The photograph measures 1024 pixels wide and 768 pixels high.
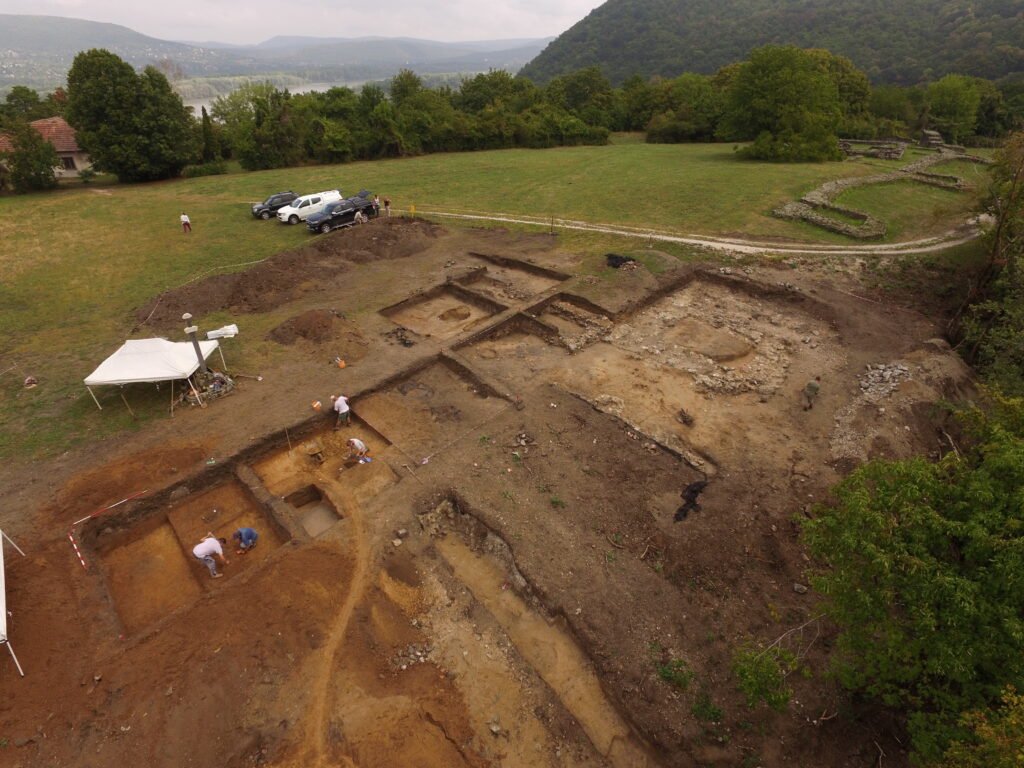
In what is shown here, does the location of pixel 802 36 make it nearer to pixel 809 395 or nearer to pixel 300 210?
pixel 300 210

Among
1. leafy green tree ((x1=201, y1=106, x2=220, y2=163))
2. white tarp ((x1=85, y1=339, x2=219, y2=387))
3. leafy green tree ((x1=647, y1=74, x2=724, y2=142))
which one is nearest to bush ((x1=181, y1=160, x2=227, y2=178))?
leafy green tree ((x1=201, y1=106, x2=220, y2=163))

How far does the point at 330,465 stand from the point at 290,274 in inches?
556

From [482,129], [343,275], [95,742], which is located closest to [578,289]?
[343,275]

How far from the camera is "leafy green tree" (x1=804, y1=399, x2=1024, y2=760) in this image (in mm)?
5852

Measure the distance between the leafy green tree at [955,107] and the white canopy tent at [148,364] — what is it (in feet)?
276

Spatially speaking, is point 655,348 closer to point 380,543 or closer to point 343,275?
point 380,543

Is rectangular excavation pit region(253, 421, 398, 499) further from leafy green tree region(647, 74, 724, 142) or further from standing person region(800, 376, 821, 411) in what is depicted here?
leafy green tree region(647, 74, 724, 142)

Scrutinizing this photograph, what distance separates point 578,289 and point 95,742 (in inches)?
826

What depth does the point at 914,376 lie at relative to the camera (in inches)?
661

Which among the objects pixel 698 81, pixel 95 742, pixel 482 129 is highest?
pixel 698 81

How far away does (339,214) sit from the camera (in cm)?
3022

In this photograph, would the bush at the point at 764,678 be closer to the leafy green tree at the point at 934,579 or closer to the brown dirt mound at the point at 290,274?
the leafy green tree at the point at 934,579

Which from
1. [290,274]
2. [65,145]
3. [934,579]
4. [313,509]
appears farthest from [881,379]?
[65,145]

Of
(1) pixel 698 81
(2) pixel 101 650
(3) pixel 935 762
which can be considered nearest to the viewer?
(3) pixel 935 762
